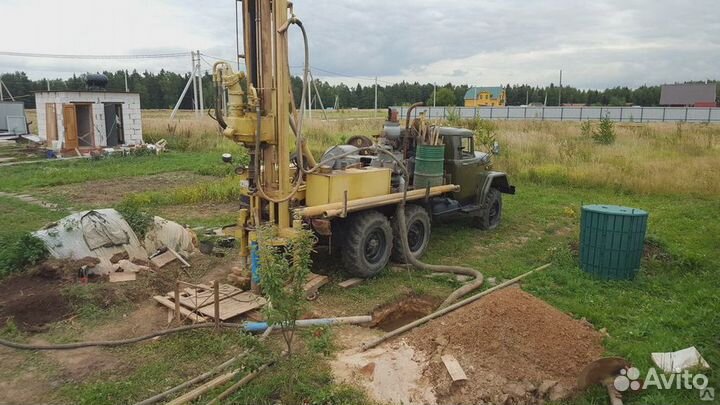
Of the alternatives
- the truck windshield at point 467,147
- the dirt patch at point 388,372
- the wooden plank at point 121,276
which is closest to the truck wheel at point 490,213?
the truck windshield at point 467,147

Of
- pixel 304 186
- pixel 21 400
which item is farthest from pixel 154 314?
pixel 304 186

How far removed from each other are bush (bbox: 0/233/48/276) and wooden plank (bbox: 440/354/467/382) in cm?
547

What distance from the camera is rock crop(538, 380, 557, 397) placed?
14.1 feet

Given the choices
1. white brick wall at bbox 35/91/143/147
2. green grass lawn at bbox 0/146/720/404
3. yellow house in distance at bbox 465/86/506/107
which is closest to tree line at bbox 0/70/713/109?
yellow house in distance at bbox 465/86/506/107

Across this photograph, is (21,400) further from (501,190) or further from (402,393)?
(501,190)

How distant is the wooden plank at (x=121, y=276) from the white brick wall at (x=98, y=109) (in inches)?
664

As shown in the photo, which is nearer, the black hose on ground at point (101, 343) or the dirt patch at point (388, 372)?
the dirt patch at point (388, 372)

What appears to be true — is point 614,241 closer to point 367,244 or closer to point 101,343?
point 367,244

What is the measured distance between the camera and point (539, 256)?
8.23m

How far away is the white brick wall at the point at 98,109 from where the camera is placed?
2078 cm

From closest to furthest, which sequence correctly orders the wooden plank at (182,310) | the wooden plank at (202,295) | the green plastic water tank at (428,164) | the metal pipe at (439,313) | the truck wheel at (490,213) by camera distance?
the metal pipe at (439,313) < the wooden plank at (182,310) < the wooden plank at (202,295) < the green plastic water tank at (428,164) < the truck wheel at (490,213)

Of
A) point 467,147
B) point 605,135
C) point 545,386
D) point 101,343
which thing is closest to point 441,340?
point 545,386

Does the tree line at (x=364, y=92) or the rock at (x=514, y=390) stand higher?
the tree line at (x=364, y=92)

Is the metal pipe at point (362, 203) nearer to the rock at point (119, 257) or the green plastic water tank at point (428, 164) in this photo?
the green plastic water tank at point (428, 164)
